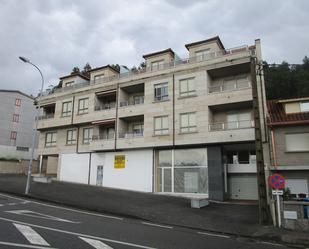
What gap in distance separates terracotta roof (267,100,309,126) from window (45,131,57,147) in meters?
23.9

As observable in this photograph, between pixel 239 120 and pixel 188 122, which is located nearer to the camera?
pixel 239 120

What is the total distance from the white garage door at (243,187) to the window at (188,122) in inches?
208

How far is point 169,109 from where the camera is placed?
25.5 metres

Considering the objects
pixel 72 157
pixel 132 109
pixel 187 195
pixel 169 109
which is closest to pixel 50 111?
pixel 72 157

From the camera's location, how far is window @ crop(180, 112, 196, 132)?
79.2 feet

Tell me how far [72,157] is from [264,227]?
23.5 meters

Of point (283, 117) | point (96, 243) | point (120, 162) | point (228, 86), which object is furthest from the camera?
point (120, 162)

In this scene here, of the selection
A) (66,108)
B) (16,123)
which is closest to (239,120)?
(66,108)

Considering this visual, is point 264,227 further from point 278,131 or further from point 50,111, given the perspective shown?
point 50,111

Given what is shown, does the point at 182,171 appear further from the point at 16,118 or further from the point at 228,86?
the point at 16,118

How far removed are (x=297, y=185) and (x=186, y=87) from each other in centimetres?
1160

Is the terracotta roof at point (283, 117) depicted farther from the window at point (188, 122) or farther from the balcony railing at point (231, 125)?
the window at point (188, 122)

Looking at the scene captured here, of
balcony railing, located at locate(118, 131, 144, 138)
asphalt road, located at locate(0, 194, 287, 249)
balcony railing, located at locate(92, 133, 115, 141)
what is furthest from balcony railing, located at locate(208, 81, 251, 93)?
asphalt road, located at locate(0, 194, 287, 249)

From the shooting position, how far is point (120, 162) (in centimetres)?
2770
